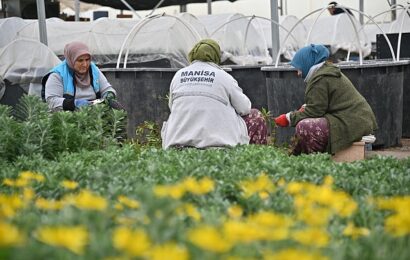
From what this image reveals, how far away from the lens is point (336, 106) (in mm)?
6172

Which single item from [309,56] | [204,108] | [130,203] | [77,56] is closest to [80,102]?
[77,56]

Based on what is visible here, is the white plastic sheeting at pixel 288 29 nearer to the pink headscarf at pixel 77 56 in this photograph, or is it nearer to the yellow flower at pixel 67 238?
the pink headscarf at pixel 77 56

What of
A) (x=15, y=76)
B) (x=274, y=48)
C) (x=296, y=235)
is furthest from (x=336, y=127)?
(x=296, y=235)

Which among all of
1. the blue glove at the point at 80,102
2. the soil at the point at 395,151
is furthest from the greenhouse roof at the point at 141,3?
the blue glove at the point at 80,102

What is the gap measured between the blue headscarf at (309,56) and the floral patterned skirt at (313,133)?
45 cm

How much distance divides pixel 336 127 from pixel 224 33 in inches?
347

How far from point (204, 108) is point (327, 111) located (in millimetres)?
1323

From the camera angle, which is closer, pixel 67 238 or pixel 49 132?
pixel 67 238

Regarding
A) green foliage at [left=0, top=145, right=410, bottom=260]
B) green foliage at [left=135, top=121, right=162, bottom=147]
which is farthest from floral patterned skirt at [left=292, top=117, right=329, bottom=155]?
green foliage at [left=0, top=145, right=410, bottom=260]

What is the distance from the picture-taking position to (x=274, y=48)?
31.0ft

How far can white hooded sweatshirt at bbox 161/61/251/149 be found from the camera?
5.40 metres

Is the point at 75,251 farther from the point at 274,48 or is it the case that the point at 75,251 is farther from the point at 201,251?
the point at 274,48

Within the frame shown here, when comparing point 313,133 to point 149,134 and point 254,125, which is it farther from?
point 149,134

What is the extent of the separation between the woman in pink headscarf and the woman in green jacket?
1642mm
